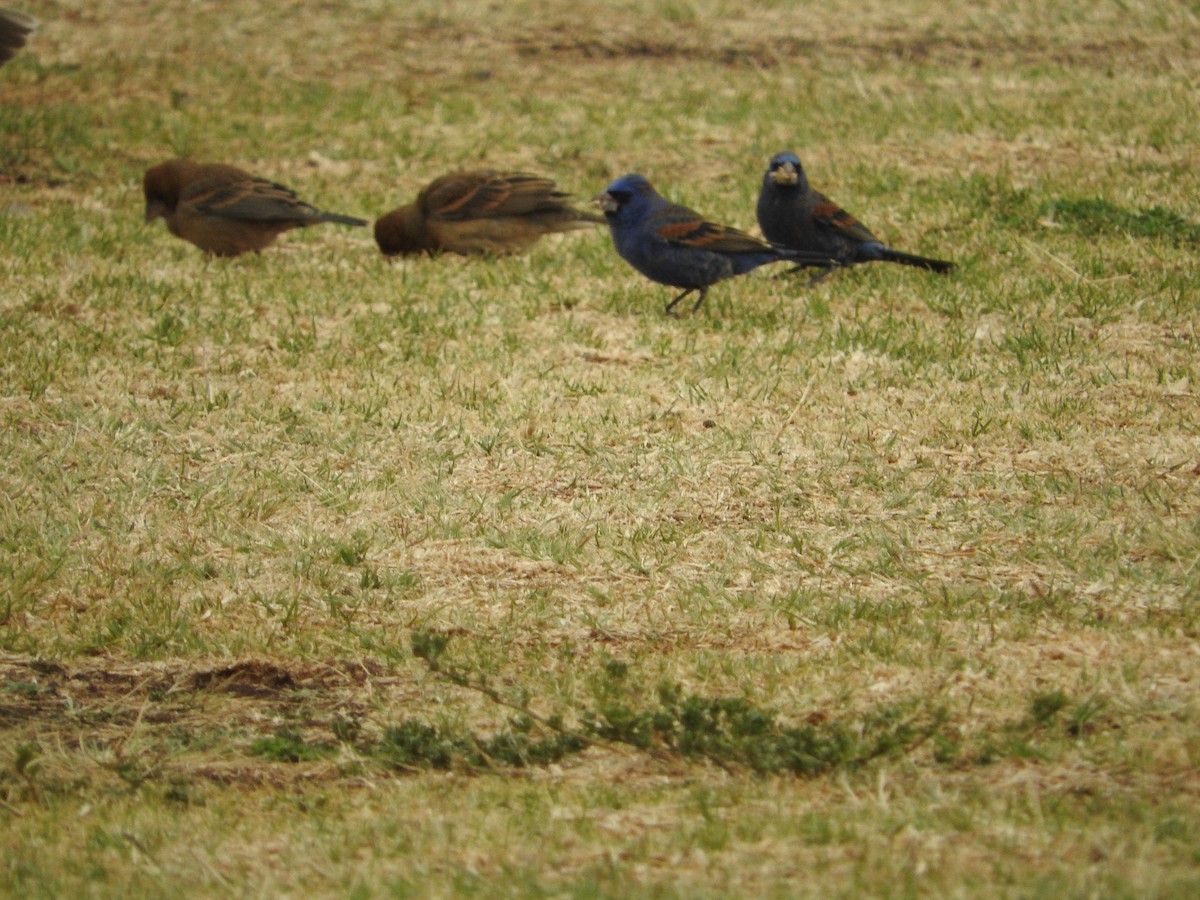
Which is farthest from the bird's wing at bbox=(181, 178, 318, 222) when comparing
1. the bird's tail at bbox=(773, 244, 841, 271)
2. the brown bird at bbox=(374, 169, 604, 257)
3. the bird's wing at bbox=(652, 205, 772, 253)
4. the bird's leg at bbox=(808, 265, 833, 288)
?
the bird's leg at bbox=(808, 265, 833, 288)

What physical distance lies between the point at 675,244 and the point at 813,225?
43.7 inches

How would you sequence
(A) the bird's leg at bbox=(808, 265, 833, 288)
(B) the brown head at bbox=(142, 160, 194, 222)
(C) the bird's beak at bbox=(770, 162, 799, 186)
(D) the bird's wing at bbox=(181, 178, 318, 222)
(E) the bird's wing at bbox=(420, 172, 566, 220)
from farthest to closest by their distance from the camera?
1. (B) the brown head at bbox=(142, 160, 194, 222)
2. (E) the bird's wing at bbox=(420, 172, 566, 220)
3. (D) the bird's wing at bbox=(181, 178, 318, 222)
4. (A) the bird's leg at bbox=(808, 265, 833, 288)
5. (C) the bird's beak at bbox=(770, 162, 799, 186)

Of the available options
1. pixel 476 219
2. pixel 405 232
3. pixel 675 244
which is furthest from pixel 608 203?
pixel 405 232

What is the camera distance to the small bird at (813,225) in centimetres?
896

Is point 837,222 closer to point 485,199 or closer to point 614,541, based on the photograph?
point 485,199

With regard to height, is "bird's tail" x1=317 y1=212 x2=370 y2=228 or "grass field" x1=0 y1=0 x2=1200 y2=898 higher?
"bird's tail" x1=317 y1=212 x2=370 y2=228

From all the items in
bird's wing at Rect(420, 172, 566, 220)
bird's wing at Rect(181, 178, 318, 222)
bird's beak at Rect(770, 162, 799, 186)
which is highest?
bird's beak at Rect(770, 162, 799, 186)

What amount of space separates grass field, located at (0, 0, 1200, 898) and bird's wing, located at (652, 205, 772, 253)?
0.39 m

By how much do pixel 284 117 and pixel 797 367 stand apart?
747 cm

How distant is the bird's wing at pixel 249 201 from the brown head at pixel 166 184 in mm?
201

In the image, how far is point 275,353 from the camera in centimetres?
792

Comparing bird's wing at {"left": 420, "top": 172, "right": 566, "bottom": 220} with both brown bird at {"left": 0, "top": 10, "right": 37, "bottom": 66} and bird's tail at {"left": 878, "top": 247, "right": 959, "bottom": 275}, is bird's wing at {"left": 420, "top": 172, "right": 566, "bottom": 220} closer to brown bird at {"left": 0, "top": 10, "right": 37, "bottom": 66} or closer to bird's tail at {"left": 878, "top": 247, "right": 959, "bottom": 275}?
bird's tail at {"left": 878, "top": 247, "right": 959, "bottom": 275}

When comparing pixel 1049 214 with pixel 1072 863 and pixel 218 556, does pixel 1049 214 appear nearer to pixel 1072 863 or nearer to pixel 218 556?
pixel 218 556

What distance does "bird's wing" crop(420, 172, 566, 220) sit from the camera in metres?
9.81
